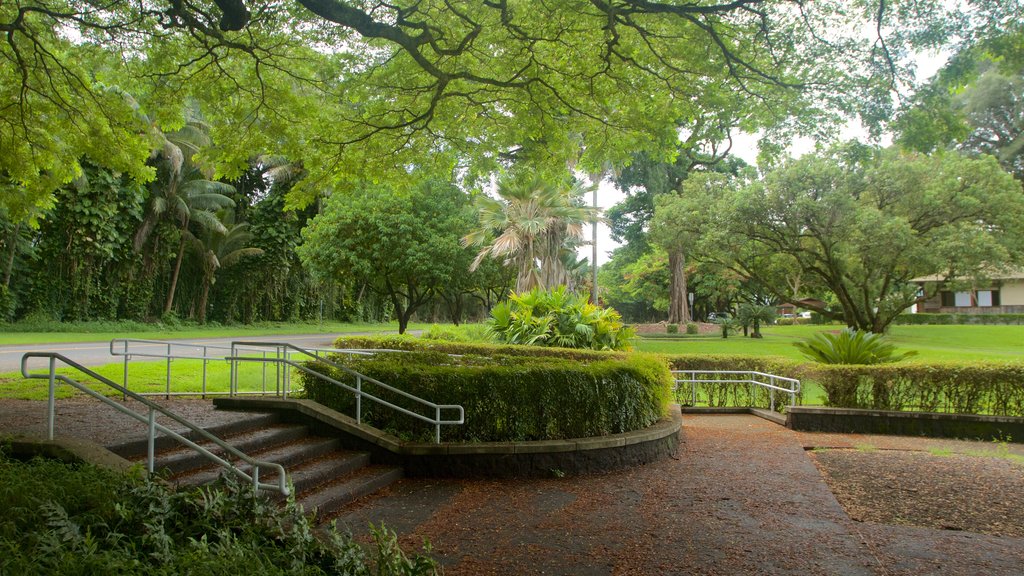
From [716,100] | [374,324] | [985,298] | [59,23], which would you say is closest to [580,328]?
[716,100]

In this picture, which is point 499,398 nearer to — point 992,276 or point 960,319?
point 992,276

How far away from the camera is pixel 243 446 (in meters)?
6.46

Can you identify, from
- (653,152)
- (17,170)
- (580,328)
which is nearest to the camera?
(653,152)

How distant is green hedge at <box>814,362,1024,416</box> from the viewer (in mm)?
11070

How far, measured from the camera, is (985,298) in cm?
4684

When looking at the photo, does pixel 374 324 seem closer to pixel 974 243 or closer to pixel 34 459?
pixel 974 243

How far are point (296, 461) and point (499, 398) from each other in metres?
2.25

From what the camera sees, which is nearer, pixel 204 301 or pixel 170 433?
pixel 170 433

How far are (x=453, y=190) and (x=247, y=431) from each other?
1991 cm

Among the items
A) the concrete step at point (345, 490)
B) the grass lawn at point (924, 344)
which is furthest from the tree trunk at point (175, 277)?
the concrete step at point (345, 490)

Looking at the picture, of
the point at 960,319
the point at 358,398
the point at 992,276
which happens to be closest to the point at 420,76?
the point at 358,398

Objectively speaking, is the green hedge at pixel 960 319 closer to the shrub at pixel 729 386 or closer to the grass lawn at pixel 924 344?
the grass lawn at pixel 924 344

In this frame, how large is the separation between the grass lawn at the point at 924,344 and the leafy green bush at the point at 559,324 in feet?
27.1

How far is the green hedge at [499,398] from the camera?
291 inches
